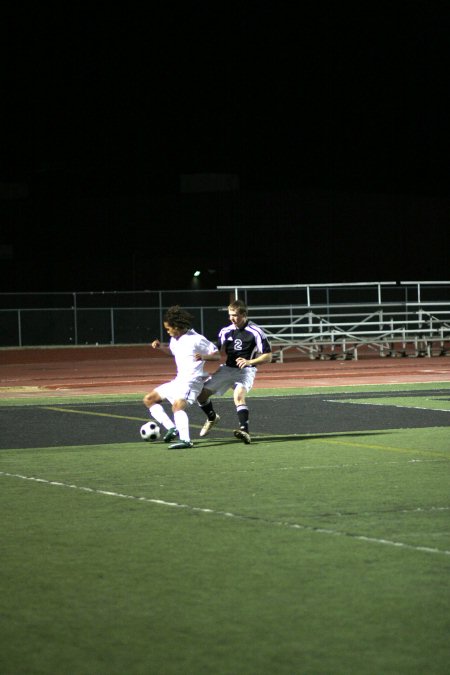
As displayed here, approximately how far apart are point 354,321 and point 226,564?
40.0 metres

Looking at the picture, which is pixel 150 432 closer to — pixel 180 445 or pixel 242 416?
pixel 180 445

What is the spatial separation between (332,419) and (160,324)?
3031cm

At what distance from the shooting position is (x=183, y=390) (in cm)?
1514

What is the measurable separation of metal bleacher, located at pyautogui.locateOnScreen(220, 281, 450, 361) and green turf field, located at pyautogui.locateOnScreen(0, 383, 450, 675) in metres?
20.8

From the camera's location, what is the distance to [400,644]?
244 inches

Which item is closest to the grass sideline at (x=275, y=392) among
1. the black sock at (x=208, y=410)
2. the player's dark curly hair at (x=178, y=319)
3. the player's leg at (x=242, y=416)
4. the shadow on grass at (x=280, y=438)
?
the shadow on grass at (x=280, y=438)

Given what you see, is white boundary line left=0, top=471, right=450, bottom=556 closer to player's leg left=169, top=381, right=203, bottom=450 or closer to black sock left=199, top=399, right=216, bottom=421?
player's leg left=169, top=381, right=203, bottom=450

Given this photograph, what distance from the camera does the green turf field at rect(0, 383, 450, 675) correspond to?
241 inches

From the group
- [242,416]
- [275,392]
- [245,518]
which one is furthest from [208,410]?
[275,392]

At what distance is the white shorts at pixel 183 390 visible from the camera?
15125 millimetres

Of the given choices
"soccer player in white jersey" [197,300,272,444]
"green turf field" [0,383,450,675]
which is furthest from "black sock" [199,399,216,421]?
"green turf field" [0,383,450,675]

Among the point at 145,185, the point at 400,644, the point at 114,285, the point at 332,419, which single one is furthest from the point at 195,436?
the point at 145,185

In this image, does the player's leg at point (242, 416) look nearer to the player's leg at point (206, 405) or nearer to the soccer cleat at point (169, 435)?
the player's leg at point (206, 405)

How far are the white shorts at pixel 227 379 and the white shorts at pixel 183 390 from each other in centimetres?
34
